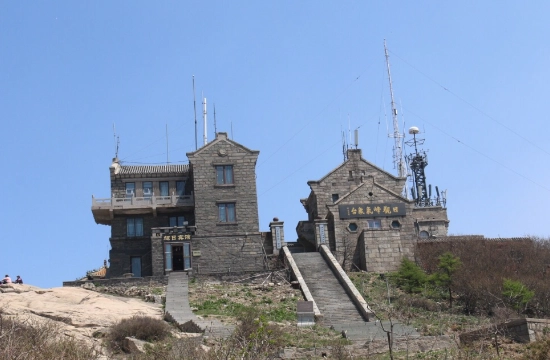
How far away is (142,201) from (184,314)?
16672 millimetres

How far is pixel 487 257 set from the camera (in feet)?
135

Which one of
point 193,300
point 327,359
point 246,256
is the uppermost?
point 246,256

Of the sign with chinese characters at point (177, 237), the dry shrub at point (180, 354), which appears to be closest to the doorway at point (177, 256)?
the sign with chinese characters at point (177, 237)

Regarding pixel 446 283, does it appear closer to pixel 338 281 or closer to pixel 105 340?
pixel 338 281

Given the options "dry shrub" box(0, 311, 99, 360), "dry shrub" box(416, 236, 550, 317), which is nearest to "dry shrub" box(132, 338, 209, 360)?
"dry shrub" box(0, 311, 99, 360)

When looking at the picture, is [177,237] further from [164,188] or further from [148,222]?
[164,188]

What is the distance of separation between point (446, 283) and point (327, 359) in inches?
627

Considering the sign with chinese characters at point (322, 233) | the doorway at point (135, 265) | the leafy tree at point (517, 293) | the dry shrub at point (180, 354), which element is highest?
the sign with chinese characters at point (322, 233)

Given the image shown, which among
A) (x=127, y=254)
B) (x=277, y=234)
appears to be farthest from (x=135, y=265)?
(x=277, y=234)

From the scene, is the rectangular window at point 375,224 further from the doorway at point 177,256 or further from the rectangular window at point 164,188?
the rectangular window at point 164,188

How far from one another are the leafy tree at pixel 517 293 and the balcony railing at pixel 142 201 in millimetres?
19389

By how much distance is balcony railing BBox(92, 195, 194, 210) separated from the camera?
45.1m

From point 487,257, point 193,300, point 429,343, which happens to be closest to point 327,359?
point 429,343

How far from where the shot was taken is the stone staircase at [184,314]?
2601 centimetres
